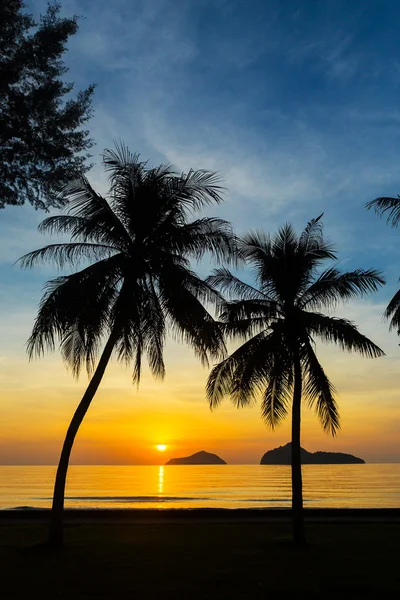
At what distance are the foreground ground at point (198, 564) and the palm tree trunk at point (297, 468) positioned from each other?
0.54 metres

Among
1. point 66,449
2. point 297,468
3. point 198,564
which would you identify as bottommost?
point 198,564

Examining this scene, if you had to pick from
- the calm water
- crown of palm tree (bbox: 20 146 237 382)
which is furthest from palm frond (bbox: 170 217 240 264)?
the calm water

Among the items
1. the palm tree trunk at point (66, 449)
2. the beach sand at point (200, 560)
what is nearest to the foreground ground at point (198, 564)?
the beach sand at point (200, 560)

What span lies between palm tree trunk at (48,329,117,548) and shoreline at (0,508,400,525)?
626cm

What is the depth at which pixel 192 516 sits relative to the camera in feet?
78.7

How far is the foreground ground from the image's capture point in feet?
35.8

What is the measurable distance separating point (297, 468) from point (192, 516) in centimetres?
818

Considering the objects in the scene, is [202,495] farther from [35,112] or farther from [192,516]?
[35,112]

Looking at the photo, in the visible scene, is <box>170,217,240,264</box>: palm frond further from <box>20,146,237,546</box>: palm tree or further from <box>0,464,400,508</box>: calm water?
<box>0,464,400,508</box>: calm water

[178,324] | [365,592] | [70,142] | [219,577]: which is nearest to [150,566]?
[219,577]

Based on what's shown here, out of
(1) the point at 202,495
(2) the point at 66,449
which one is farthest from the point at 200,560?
(1) the point at 202,495

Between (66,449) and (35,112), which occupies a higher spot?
(35,112)

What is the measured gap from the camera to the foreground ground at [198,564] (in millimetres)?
10898

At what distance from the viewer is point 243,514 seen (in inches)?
952
